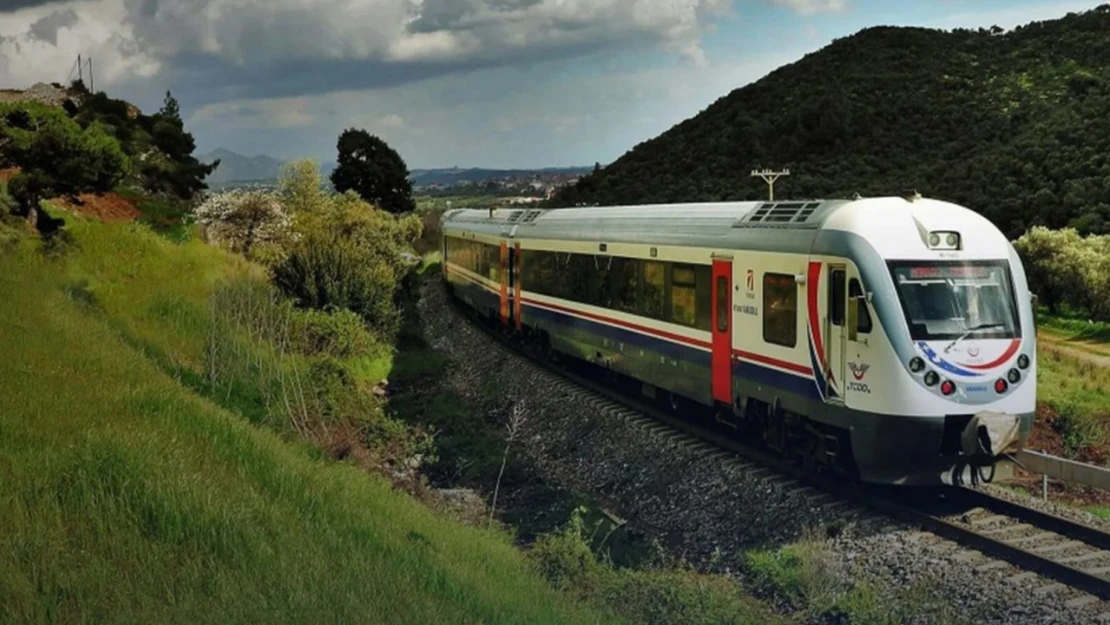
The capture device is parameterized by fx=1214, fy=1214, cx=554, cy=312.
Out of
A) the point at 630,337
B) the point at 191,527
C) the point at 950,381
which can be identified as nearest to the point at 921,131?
the point at 630,337

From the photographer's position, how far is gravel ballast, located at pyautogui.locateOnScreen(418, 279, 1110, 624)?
10539 mm

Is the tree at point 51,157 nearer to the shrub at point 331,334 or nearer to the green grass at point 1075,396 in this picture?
the shrub at point 331,334

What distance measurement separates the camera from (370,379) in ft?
95.4

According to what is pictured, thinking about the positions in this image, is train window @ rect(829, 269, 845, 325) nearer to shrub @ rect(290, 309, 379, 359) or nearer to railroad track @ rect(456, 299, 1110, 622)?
railroad track @ rect(456, 299, 1110, 622)

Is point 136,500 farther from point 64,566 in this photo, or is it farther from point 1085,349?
point 1085,349

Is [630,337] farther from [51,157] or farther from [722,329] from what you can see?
[51,157]

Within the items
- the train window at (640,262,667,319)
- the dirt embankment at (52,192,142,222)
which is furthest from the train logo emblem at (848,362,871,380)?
the dirt embankment at (52,192,142,222)

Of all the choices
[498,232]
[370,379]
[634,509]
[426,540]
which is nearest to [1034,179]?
[498,232]

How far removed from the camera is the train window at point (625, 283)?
65.9ft

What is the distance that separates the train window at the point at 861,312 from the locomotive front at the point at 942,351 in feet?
0.45

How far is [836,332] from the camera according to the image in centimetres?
1348

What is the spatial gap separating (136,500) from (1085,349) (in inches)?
922

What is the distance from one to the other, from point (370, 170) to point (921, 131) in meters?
36.5

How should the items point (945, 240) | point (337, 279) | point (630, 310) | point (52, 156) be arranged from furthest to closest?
point (337, 279) < point (52, 156) < point (630, 310) < point (945, 240)
